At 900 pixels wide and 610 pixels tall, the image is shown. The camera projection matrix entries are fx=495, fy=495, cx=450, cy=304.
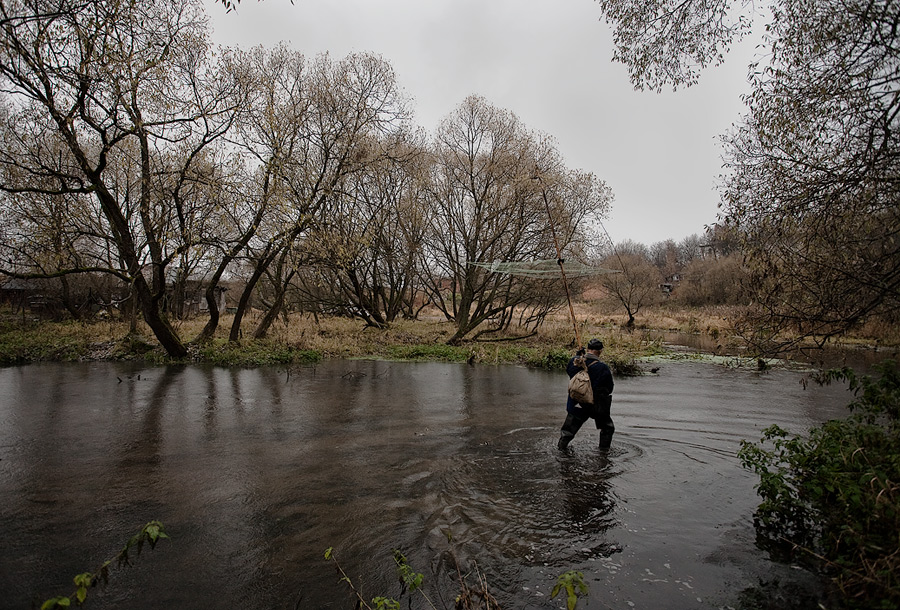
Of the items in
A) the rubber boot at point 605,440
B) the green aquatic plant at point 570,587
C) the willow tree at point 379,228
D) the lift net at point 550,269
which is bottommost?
the rubber boot at point 605,440

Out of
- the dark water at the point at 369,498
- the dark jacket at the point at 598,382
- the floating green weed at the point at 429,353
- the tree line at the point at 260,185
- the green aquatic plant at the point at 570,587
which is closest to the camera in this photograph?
the green aquatic plant at the point at 570,587

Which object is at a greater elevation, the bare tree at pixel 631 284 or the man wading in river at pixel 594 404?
the bare tree at pixel 631 284

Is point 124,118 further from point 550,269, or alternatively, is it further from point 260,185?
point 550,269

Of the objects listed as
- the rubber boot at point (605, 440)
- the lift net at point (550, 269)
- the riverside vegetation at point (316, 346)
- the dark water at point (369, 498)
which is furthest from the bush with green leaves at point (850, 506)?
the riverside vegetation at point (316, 346)

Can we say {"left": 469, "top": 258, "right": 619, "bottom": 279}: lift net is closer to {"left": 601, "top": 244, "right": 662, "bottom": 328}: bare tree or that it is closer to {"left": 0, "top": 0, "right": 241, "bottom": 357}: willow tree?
{"left": 0, "top": 0, "right": 241, "bottom": 357}: willow tree

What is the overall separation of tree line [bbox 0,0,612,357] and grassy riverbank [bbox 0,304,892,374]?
4.40ft

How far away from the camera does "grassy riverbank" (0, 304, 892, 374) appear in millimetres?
18391

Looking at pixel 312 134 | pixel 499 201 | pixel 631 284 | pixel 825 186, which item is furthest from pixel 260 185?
pixel 631 284

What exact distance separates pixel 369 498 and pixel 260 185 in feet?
52.3

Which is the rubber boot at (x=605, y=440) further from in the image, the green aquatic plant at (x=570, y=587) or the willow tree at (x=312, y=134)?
the willow tree at (x=312, y=134)

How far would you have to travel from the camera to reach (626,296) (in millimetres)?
39750

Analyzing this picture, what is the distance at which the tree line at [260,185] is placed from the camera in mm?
13781

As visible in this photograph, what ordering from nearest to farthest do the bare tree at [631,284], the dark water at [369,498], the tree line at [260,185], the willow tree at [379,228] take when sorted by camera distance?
the dark water at [369,498]
the tree line at [260,185]
the willow tree at [379,228]
the bare tree at [631,284]

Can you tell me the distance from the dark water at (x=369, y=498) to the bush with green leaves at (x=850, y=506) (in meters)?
0.47
